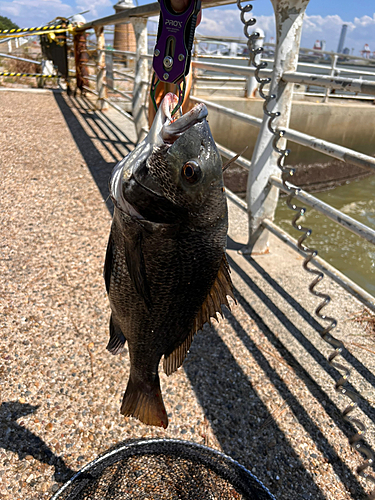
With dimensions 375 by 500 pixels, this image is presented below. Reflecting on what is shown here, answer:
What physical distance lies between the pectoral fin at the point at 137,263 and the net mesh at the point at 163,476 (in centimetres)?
96

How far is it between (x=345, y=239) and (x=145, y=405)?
6129 millimetres

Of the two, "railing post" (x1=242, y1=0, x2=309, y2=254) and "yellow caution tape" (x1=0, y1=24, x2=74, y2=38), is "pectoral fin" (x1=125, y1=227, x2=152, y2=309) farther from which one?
"yellow caution tape" (x1=0, y1=24, x2=74, y2=38)

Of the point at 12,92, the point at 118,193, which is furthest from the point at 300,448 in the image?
the point at 12,92

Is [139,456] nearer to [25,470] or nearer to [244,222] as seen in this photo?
[25,470]

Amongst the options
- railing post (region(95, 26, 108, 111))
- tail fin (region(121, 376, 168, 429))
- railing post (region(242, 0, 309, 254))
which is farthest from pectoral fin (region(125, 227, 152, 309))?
railing post (region(95, 26, 108, 111))

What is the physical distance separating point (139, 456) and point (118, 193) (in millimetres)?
1298

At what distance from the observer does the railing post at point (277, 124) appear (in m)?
2.74

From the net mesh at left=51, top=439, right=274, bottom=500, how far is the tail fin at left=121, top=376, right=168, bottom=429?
15.5 inches

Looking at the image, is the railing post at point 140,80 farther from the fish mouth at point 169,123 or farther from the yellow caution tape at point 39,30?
the yellow caution tape at point 39,30

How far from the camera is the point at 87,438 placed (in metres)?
1.89

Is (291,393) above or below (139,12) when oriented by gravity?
below

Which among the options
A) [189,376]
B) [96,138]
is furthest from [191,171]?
[96,138]

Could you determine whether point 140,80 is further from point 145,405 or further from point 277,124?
point 145,405

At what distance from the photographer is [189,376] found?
2309 mm
